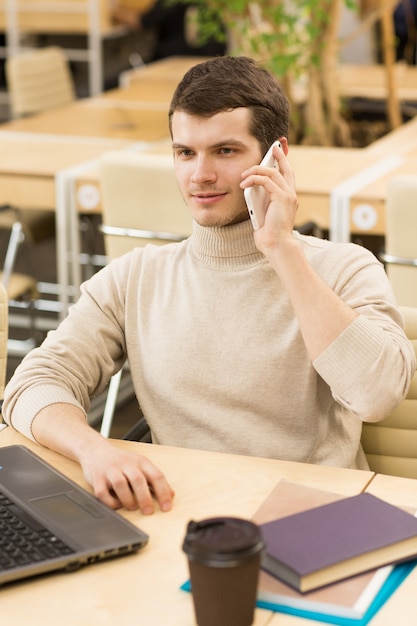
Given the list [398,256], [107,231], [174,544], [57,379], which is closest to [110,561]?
[174,544]

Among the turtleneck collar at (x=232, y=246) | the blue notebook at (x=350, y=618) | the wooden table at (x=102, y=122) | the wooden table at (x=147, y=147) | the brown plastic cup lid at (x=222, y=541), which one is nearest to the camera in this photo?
the brown plastic cup lid at (x=222, y=541)

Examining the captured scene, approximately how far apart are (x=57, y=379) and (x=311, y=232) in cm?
176

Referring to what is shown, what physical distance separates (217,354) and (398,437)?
412 mm

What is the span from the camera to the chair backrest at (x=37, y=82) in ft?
17.7

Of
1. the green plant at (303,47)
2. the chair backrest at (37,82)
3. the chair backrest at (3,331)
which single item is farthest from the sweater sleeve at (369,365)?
the chair backrest at (37,82)

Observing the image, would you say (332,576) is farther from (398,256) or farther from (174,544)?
(398,256)

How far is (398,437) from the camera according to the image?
203 cm

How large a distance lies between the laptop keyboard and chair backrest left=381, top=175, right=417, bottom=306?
5.48ft

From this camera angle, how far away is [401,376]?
170 centimetres

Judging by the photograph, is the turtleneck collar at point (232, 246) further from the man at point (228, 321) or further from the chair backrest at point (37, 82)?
the chair backrest at point (37, 82)

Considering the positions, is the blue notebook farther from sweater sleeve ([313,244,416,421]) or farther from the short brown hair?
the short brown hair

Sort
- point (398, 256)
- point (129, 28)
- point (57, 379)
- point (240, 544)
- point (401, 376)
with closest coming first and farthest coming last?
point (240, 544) → point (401, 376) → point (57, 379) → point (398, 256) → point (129, 28)

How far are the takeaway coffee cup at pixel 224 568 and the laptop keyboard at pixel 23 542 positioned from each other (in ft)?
0.82

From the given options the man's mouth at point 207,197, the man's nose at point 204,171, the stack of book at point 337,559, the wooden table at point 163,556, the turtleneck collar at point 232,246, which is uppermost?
the man's nose at point 204,171
